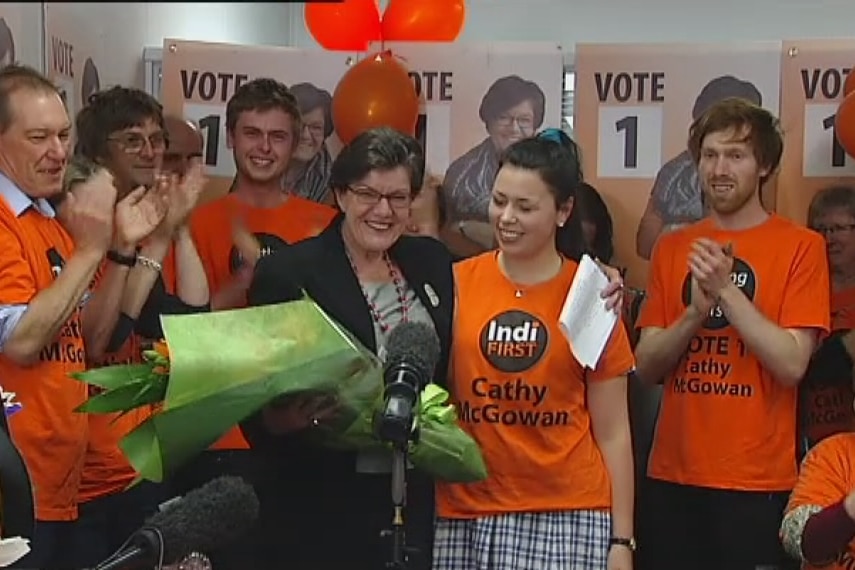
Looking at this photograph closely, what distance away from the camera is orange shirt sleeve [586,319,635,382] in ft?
7.32

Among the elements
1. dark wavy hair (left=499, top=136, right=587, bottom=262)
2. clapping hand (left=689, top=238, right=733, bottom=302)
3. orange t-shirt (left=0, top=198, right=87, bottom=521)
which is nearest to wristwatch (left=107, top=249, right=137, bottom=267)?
orange t-shirt (left=0, top=198, right=87, bottom=521)

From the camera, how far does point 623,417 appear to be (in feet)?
7.43

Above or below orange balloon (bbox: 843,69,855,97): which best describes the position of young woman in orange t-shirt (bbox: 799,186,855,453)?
below

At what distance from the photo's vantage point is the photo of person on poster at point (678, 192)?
Answer: 340cm

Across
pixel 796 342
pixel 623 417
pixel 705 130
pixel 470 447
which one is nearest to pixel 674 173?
pixel 705 130

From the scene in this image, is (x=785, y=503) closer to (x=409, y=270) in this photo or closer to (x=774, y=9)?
(x=409, y=270)

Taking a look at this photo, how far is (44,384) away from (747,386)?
4.61 ft

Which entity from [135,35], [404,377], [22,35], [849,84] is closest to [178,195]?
[22,35]

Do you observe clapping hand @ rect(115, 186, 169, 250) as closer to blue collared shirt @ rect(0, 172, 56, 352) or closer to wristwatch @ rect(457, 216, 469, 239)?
blue collared shirt @ rect(0, 172, 56, 352)

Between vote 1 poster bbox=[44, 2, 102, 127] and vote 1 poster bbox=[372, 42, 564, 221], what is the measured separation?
0.79m

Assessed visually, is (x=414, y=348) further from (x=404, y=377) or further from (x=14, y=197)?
(x=14, y=197)

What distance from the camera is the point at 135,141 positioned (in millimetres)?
2746

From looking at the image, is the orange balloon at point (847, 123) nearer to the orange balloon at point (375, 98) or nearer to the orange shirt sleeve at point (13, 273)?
the orange balloon at point (375, 98)

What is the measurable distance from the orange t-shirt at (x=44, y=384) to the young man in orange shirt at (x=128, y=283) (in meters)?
0.11
